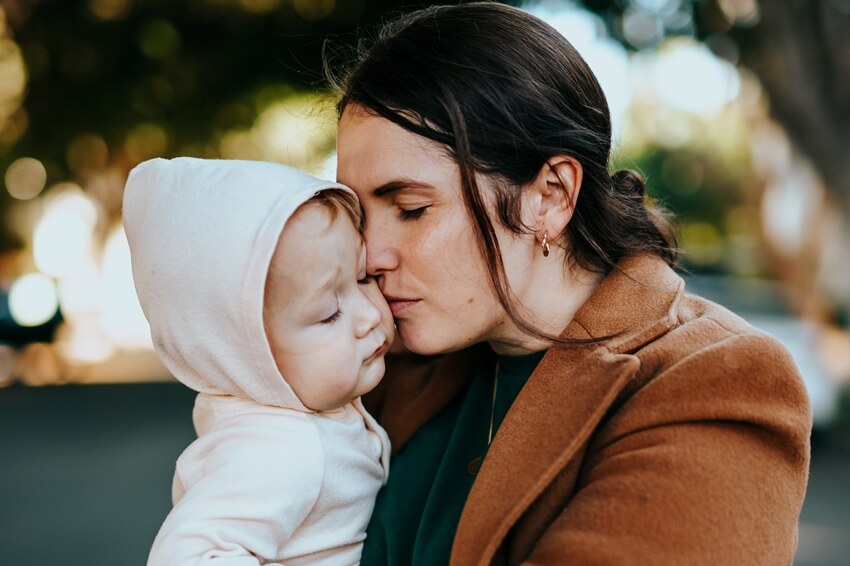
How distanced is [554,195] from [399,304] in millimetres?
472

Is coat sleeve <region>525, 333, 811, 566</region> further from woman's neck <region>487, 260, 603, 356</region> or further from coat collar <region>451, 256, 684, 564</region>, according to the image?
woman's neck <region>487, 260, 603, 356</region>

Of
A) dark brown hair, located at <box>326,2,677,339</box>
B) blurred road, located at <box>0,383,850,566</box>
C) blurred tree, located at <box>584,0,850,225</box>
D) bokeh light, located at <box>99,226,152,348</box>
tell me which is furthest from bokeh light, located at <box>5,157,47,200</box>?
dark brown hair, located at <box>326,2,677,339</box>

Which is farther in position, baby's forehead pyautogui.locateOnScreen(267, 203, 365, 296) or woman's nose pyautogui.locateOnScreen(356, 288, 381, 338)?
woman's nose pyautogui.locateOnScreen(356, 288, 381, 338)

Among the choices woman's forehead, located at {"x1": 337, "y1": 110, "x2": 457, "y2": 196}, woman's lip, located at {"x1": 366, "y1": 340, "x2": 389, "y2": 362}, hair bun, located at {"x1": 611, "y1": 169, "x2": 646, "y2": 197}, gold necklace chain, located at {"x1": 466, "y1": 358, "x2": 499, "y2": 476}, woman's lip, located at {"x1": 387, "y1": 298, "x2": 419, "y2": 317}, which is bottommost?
gold necklace chain, located at {"x1": 466, "y1": 358, "x2": 499, "y2": 476}

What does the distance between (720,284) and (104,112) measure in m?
8.94

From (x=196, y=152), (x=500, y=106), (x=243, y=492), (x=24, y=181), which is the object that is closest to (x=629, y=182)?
(x=500, y=106)

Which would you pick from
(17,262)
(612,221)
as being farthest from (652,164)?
(612,221)

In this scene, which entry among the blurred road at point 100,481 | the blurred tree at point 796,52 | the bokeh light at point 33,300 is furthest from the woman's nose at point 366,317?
the bokeh light at point 33,300

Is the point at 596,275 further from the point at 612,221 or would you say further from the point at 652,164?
the point at 652,164

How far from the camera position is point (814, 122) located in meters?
10.3

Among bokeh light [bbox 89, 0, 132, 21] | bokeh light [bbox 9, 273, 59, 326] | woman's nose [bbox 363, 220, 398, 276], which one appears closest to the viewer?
woman's nose [bbox 363, 220, 398, 276]

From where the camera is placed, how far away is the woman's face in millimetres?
2109

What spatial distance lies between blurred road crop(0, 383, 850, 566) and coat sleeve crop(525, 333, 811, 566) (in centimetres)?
524

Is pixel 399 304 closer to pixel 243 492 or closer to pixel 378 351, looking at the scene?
pixel 378 351
